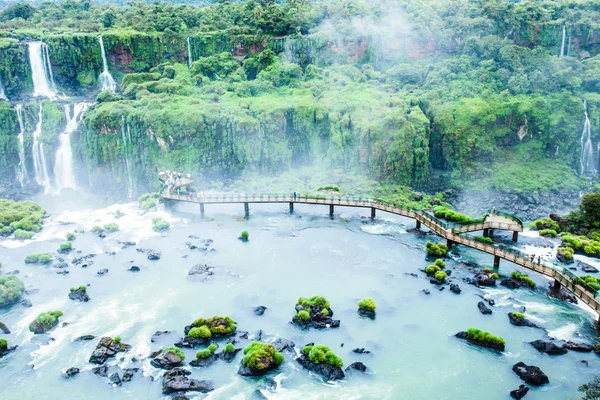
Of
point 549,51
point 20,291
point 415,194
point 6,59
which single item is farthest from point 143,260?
point 549,51

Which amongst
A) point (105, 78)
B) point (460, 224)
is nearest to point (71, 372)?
point (460, 224)

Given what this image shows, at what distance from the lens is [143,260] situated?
225 feet

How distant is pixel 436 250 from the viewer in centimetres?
6688

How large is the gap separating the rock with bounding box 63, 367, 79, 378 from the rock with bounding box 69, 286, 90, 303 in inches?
512

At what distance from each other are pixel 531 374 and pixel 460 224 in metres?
28.0

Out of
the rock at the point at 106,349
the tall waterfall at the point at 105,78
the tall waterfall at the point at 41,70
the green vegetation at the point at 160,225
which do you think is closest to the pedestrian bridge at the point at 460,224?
the green vegetation at the point at 160,225

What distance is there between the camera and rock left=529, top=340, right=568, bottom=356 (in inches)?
1873

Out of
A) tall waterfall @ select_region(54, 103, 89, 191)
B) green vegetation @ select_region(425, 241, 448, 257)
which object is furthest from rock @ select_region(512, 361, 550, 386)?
tall waterfall @ select_region(54, 103, 89, 191)

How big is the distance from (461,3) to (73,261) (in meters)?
111

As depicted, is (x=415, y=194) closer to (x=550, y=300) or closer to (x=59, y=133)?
(x=550, y=300)

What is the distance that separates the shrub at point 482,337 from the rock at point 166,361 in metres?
27.2

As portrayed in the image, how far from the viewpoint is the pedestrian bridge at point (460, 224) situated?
54.8 m

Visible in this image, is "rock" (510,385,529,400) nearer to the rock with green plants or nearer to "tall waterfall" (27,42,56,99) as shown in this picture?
the rock with green plants

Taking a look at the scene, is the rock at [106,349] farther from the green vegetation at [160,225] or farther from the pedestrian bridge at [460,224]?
the pedestrian bridge at [460,224]
